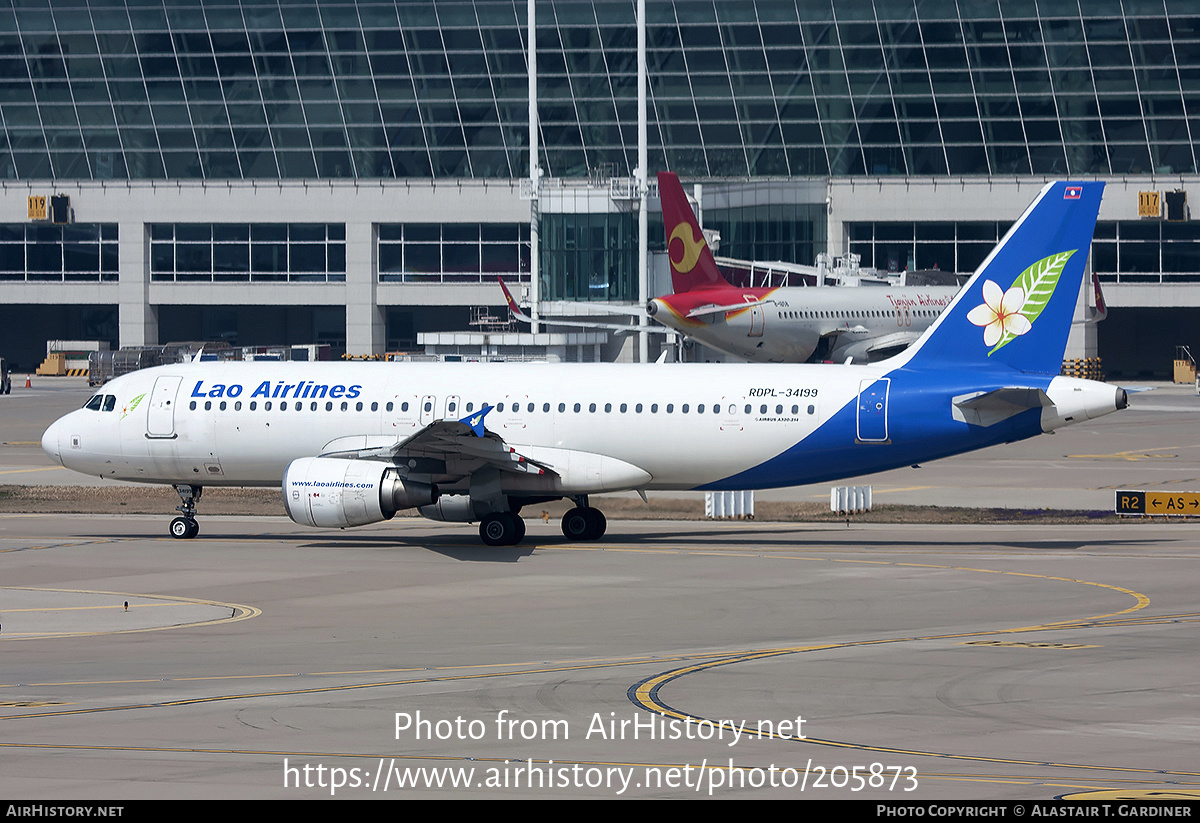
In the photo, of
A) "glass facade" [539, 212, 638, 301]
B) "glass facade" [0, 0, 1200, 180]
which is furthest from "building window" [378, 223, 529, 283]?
"glass facade" [539, 212, 638, 301]

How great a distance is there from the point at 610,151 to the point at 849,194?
16.7 m

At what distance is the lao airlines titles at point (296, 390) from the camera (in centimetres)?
3566

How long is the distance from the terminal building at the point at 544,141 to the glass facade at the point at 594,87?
0.15m

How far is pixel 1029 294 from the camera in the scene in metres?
33.8

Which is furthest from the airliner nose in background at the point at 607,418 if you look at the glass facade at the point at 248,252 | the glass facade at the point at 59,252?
the glass facade at the point at 59,252

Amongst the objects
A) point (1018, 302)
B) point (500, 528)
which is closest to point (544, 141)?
point (500, 528)

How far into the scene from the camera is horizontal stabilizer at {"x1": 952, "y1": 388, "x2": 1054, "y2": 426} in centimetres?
3284

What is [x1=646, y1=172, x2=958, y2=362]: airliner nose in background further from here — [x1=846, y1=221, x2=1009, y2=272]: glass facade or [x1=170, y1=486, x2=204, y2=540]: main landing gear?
[x1=170, y1=486, x2=204, y2=540]: main landing gear

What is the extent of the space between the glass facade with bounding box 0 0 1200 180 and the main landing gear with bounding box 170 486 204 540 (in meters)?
73.8

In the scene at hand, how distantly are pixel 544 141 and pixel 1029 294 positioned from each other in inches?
3060

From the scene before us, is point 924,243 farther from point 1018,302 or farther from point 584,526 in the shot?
point 584,526

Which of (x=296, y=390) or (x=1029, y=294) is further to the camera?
(x=296, y=390)

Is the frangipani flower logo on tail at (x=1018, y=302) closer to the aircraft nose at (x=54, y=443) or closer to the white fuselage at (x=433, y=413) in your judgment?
the white fuselage at (x=433, y=413)

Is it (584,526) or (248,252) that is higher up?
(248,252)
